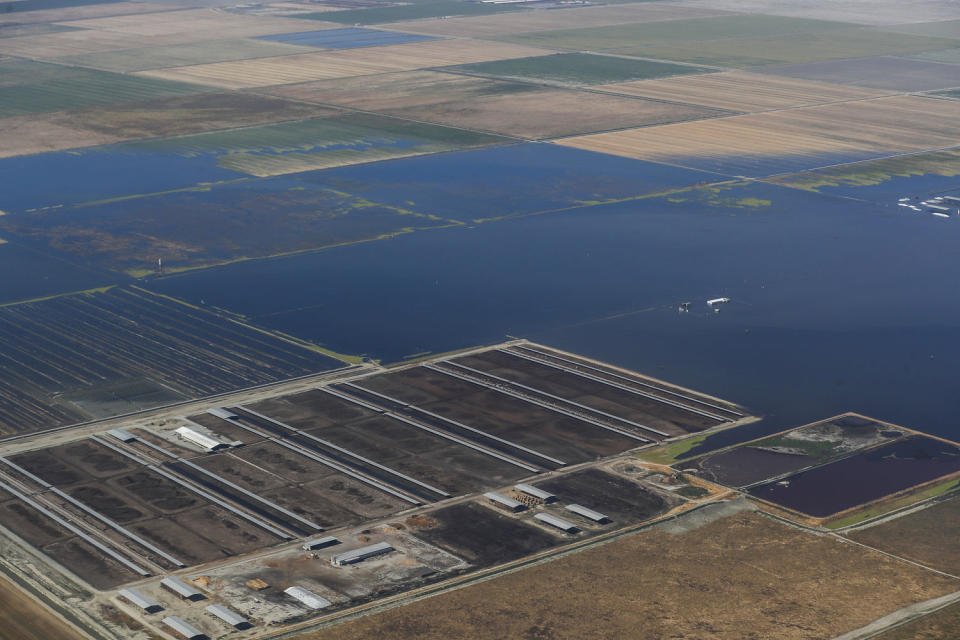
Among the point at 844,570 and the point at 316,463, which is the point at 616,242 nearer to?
the point at 316,463

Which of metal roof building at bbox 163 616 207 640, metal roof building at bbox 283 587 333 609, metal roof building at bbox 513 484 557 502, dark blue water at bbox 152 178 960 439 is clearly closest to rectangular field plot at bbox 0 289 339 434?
dark blue water at bbox 152 178 960 439

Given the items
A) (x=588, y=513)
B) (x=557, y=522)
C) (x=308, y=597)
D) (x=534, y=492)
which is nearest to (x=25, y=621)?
(x=308, y=597)

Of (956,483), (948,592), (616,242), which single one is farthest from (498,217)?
(948,592)

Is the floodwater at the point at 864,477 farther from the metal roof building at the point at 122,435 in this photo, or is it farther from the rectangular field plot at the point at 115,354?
the metal roof building at the point at 122,435

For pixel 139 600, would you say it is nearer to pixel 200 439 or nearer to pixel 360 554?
pixel 360 554

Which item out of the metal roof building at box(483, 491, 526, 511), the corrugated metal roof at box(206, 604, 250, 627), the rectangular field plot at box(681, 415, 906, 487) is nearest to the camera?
the corrugated metal roof at box(206, 604, 250, 627)

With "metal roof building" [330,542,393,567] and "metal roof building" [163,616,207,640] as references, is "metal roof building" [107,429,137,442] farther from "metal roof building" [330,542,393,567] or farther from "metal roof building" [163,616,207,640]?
"metal roof building" [163,616,207,640]

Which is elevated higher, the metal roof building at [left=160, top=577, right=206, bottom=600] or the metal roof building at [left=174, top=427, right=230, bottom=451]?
the metal roof building at [left=174, top=427, right=230, bottom=451]
